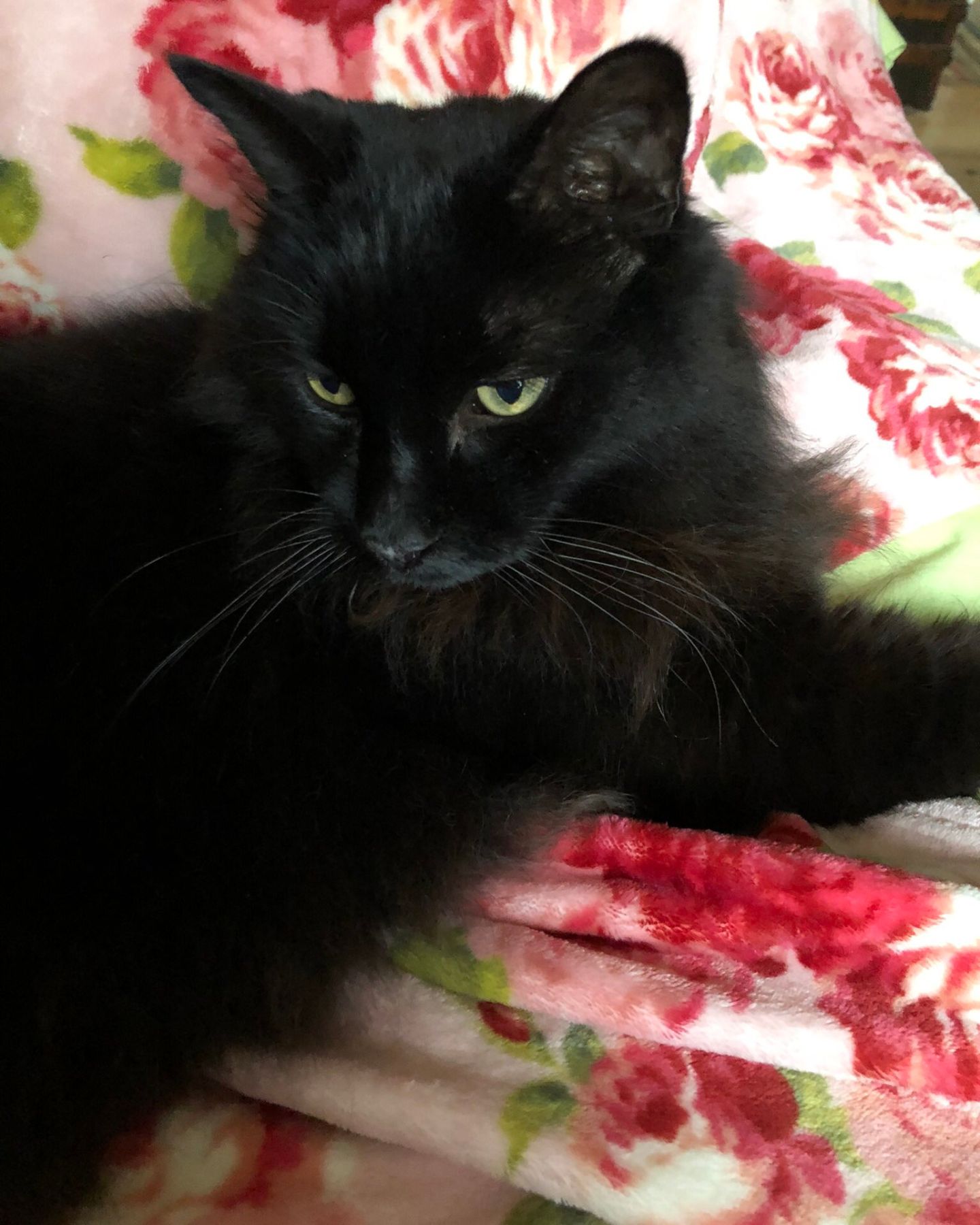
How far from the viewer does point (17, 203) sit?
1.06 m

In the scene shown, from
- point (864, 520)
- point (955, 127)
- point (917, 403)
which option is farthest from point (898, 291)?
point (955, 127)

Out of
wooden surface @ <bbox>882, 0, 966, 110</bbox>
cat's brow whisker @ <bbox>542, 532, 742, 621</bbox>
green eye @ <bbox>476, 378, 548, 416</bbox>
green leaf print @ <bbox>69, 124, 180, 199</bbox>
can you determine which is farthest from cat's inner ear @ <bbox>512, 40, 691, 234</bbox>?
wooden surface @ <bbox>882, 0, 966, 110</bbox>

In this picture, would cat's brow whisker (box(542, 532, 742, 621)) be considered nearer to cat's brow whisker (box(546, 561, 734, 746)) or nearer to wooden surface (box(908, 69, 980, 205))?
cat's brow whisker (box(546, 561, 734, 746))

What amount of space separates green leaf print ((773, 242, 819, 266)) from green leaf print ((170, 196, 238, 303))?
103 centimetres

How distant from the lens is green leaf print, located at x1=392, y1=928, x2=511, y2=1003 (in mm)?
814

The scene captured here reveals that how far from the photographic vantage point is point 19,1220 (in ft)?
2.32

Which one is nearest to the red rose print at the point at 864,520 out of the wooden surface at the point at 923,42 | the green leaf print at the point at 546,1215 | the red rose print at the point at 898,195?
Answer: the red rose print at the point at 898,195

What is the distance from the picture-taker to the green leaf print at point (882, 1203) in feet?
2.12

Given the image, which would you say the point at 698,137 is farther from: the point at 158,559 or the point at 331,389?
the point at 158,559

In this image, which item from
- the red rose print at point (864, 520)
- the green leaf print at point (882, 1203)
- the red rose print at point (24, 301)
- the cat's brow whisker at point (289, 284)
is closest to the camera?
the green leaf print at point (882, 1203)

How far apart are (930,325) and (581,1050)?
1366 mm

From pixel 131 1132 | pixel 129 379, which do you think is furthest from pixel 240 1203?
pixel 129 379

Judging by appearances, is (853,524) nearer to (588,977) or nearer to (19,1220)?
(588,977)

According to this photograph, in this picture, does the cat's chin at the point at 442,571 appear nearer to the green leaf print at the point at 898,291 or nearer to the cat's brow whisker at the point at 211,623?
the cat's brow whisker at the point at 211,623
